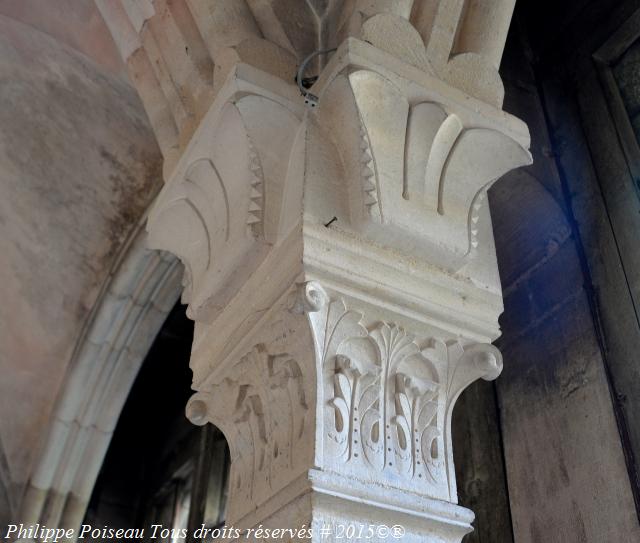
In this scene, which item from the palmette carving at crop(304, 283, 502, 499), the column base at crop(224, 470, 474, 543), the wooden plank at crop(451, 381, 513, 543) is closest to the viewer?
the column base at crop(224, 470, 474, 543)

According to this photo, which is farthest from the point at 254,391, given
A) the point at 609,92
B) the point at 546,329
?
the point at 609,92

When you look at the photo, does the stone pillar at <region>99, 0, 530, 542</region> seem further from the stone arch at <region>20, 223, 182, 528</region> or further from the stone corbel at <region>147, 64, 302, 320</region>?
the stone arch at <region>20, 223, 182, 528</region>

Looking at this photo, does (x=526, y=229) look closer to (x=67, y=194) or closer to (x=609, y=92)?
(x=609, y=92)

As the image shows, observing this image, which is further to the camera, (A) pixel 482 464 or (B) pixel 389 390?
(A) pixel 482 464

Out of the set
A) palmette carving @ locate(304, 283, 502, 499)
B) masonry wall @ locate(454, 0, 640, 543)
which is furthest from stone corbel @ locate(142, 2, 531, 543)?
masonry wall @ locate(454, 0, 640, 543)

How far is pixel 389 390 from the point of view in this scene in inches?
54.2

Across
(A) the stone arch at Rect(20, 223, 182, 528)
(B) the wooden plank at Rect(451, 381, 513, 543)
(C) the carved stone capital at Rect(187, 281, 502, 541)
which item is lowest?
(C) the carved stone capital at Rect(187, 281, 502, 541)

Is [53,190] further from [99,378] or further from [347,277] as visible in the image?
[347,277]

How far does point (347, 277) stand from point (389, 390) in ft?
0.75

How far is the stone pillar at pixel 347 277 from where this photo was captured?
1.28 meters

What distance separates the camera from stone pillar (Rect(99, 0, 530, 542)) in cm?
128

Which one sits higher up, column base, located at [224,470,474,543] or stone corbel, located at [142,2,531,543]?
stone corbel, located at [142,2,531,543]

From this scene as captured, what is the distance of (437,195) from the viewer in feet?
4.99

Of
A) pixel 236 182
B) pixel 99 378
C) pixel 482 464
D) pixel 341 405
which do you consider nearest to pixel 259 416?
pixel 341 405
